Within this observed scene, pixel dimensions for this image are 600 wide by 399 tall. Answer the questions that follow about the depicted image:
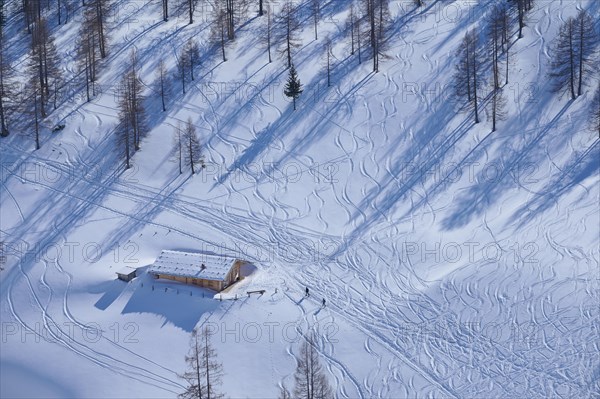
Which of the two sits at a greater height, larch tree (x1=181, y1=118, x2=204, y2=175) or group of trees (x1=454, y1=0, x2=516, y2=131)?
group of trees (x1=454, y1=0, x2=516, y2=131)

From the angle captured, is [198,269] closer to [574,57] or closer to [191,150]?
[191,150]

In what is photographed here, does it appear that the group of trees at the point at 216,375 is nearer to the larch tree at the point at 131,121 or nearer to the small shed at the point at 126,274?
the small shed at the point at 126,274

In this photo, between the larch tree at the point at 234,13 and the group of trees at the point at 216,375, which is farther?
the larch tree at the point at 234,13

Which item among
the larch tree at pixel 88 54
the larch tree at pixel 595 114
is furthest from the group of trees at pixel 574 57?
the larch tree at pixel 88 54

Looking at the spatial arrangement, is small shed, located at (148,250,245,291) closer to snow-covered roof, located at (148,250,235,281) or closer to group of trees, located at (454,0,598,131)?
snow-covered roof, located at (148,250,235,281)

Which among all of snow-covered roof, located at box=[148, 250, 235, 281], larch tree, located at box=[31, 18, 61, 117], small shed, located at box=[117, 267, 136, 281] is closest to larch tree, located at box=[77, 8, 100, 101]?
larch tree, located at box=[31, 18, 61, 117]

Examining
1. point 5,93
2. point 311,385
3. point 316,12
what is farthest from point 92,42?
point 311,385

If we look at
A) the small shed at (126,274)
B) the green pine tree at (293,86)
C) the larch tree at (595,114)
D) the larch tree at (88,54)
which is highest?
the larch tree at (88,54)
